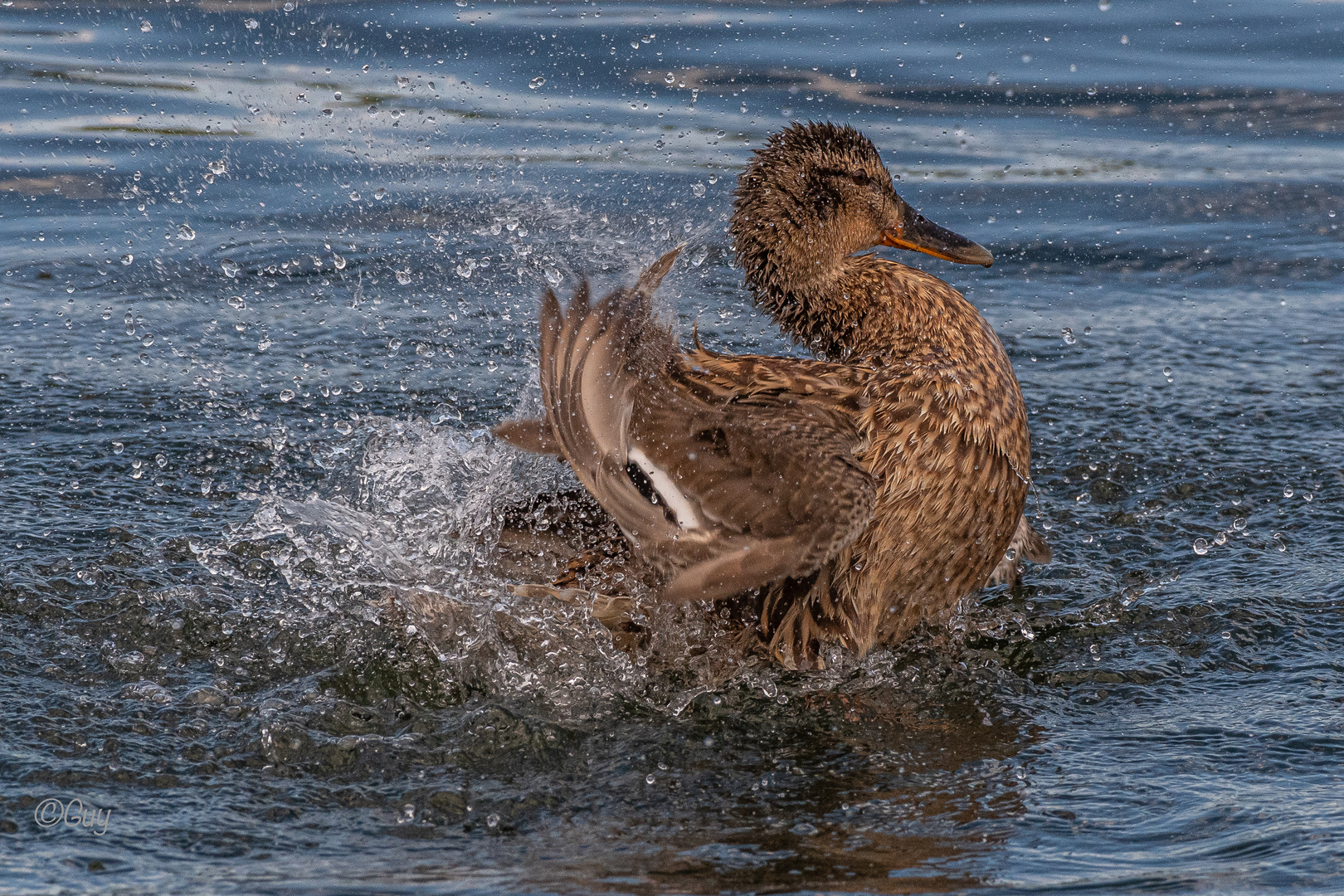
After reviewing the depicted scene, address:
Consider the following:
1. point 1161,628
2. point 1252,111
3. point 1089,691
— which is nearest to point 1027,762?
point 1089,691

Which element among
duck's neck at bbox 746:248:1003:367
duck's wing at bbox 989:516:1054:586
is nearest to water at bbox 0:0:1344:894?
duck's wing at bbox 989:516:1054:586

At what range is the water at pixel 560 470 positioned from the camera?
3270 mm

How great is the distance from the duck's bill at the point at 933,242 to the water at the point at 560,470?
759mm

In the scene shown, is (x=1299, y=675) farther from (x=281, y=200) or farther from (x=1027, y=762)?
(x=281, y=200)

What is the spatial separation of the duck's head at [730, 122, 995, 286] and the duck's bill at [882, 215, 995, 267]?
0.37 feet

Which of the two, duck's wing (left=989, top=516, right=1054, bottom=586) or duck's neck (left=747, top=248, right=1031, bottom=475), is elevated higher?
duck's neck (left=747, top=248, right=1031, bottom=475)

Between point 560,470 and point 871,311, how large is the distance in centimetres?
107

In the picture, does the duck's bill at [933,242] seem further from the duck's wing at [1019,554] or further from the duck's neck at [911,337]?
the duck's wing at [1019,554]

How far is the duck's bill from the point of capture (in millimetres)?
4730

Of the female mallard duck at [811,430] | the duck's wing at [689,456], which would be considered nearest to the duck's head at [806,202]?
the female mallard duck at [811,430]

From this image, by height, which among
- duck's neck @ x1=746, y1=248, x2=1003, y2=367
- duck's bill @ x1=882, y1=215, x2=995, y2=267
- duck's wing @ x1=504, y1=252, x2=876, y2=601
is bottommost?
duck's wing @ x1=504, y1=252, x2=876, y2=601

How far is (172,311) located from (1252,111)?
20.5 feet

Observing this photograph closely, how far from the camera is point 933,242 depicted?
4785 millimetres

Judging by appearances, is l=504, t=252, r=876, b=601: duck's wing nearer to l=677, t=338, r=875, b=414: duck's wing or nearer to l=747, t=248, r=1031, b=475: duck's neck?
l=677, t=338, r=875, b=414: duck's wing
